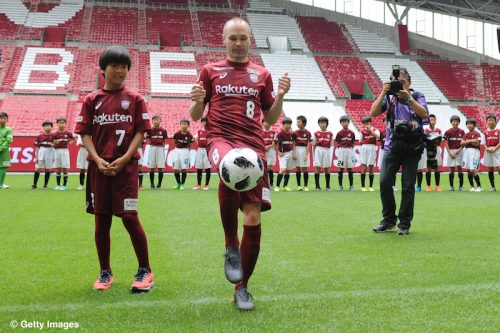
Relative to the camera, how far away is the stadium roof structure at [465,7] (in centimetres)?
3694

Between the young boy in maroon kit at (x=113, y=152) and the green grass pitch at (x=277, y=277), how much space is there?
1.24ft

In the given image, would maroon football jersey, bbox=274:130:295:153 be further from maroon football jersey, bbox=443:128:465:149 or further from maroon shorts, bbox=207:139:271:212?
maroon shorts, bbox=207:139:271:212

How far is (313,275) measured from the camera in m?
4.51

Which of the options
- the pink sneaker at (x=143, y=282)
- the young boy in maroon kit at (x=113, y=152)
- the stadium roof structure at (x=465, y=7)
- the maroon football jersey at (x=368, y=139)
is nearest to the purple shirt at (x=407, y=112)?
the young boy in maroon kit at (x=113, y=152)

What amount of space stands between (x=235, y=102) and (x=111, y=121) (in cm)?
102

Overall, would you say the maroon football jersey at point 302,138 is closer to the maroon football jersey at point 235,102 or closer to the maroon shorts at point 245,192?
the maroon football jersey at point 235,102

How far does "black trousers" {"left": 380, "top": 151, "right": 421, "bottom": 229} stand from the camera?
7.07 meters

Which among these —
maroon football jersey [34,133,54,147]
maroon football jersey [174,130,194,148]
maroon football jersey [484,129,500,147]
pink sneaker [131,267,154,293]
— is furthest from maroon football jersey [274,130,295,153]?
pink sneaker [131,267,154,293]

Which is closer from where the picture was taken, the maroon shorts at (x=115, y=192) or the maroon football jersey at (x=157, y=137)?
the maroon shorts at (x=115, y=192)

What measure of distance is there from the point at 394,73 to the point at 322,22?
37.5m

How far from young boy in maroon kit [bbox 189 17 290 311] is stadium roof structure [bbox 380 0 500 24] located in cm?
3642

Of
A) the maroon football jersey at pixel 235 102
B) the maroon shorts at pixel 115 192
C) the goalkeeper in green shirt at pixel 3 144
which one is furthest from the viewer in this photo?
the goalkeeper in green shirt at pixel 3 144

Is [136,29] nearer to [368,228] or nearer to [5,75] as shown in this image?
[5,75]

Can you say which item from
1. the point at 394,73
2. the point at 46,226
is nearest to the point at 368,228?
the point at 394,73
